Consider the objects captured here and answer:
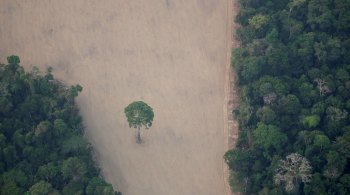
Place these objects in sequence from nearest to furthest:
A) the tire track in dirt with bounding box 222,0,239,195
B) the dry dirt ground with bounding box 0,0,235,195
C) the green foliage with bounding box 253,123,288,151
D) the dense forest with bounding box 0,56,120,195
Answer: the dense forest with bounding box 0,56,120,195 → the green foliage with bounding box 253,123,288,151 → the dry dirt ground with bounding box 0,0,235,195 → the tire track in dirt with bounding box 222,0,239,195

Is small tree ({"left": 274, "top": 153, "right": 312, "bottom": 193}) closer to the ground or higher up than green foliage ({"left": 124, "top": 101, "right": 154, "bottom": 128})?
closer to the ground

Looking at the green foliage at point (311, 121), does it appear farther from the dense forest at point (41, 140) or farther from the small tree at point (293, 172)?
the dense forest at point (41, 140)

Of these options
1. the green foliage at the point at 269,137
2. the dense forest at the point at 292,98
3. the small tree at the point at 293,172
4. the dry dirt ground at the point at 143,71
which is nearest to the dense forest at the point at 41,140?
the dry dirt ground at the point at 143,71

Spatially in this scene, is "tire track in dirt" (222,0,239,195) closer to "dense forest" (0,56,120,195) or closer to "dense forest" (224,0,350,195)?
"dense forest" (224,0,350,195)

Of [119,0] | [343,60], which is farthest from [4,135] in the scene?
[343,60]

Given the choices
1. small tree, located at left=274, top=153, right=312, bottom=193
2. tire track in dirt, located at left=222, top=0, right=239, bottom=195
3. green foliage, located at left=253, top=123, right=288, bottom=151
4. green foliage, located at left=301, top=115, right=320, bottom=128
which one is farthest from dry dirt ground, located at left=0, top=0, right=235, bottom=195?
green foliage, located at left=301, top=115, right=320, bottom=128

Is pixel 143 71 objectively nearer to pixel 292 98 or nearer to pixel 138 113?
pixel 138 113

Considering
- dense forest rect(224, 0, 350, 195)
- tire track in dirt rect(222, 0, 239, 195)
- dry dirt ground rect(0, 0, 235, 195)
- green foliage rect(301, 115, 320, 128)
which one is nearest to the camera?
dense forest rect(224, 0, 350, 195)
